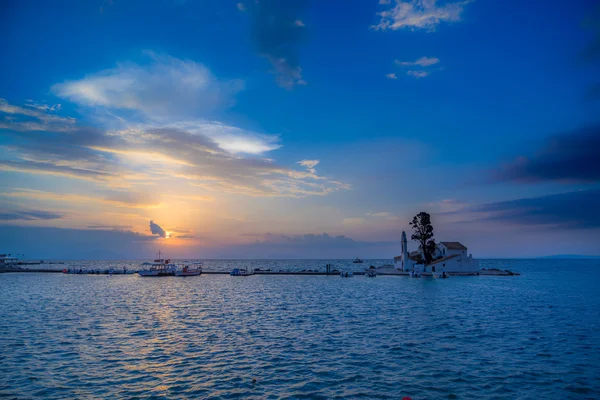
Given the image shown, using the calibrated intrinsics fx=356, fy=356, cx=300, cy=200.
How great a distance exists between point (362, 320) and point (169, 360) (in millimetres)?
22159

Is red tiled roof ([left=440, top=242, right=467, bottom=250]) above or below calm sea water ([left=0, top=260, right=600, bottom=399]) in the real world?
above

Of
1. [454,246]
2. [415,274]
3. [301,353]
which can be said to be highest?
[454,246]

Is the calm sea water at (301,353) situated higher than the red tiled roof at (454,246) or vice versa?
the red tiled roof at (454,246)

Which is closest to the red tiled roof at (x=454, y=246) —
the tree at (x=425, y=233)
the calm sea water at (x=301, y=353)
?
the tree at (x=425, y=233)

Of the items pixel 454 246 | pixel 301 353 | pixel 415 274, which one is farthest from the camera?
pixel 454 246

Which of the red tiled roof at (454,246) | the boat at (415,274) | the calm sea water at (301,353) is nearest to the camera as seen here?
the calm sea water at (301,353)

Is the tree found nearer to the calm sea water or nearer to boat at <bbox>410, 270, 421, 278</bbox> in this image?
boat at <bbox>410, 270, 421, 278</bbox>

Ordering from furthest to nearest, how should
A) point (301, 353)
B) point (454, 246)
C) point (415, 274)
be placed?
1. point (454, 246)
2. point (415, 274)
3. point (301, 353)

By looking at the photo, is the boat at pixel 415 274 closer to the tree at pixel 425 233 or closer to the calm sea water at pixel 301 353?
the tree at pixel 425 233

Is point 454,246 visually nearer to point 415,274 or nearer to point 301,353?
point 415,274

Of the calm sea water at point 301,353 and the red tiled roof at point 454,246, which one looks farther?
the red tiled roof at point 454,246

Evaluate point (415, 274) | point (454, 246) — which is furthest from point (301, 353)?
point (454, 246)

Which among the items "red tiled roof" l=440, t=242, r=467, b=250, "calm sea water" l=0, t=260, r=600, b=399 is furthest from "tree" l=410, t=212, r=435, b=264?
"calm sea water" l=0, t=260, r=600, b=399

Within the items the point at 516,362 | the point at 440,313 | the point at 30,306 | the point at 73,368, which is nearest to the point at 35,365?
the point at 73,368
